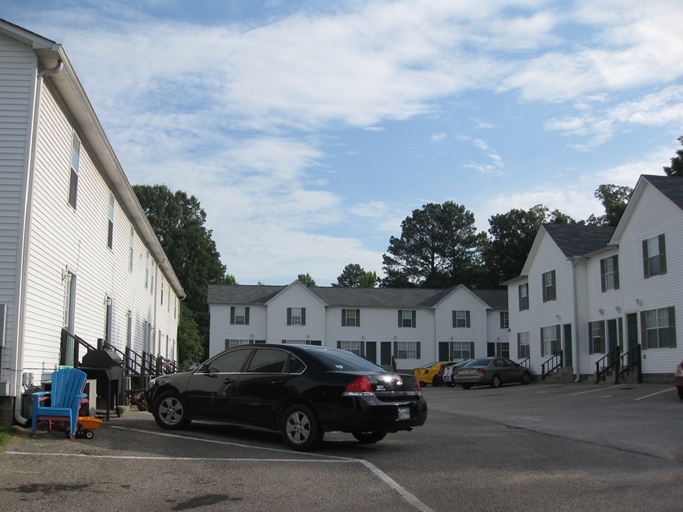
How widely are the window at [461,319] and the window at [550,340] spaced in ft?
66.9

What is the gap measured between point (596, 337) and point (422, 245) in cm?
5992

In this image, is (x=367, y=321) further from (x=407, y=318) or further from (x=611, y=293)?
(x=611, y=293)

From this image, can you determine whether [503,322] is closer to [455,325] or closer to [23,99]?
[455,325]

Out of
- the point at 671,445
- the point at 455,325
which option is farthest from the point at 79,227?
the point at 455,325

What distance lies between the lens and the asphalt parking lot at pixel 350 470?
7.08 m

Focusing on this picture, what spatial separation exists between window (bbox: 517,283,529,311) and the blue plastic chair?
104 ft

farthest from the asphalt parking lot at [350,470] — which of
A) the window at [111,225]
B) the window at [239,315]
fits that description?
the window at [239,315]

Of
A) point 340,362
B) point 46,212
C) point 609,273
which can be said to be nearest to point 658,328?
point 609,273

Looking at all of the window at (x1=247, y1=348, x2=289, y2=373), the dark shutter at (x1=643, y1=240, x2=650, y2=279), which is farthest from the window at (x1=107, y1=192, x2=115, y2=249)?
the dark shutter at (x1=643, y1=240, x2=650, y2=279)

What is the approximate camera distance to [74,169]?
1560 cm

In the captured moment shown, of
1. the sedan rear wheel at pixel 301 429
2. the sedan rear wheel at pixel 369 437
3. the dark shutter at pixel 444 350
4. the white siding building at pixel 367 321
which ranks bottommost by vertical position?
the sedan rear wheel at pixel 369 437

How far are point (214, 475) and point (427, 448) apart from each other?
375 cm

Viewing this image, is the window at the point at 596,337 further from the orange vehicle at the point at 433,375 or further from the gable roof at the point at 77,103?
the gable roof at the point at 77,103

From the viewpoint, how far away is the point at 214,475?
832 cm
